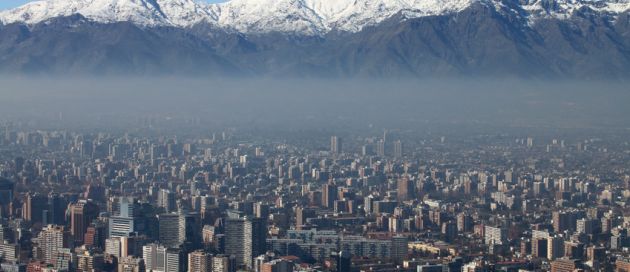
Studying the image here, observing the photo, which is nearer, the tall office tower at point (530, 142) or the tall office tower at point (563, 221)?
the tall office tower at point (563, 221)

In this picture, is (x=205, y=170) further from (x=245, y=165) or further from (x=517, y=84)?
(x=517, y=84)

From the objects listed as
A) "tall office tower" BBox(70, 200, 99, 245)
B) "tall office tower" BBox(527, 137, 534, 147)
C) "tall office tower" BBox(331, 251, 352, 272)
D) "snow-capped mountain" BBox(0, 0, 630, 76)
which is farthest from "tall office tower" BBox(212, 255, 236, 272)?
"snow-capped mountain" BBox(0, 0, 630, 76)

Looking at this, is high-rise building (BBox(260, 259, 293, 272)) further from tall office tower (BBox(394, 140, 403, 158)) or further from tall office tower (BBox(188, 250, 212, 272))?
tall office tower (BBox(394, 140, 403, 158))

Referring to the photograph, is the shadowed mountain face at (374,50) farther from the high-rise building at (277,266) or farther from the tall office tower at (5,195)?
the high-rise building at (277,266)

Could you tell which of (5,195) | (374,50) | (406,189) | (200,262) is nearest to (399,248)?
(200,262)

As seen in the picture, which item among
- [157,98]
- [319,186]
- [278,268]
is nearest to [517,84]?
[157,98]

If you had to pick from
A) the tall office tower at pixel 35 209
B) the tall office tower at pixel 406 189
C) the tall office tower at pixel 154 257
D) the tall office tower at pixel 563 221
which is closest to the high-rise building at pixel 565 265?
the tall office tower at pixel 563 221

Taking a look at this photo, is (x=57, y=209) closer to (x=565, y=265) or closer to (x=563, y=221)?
(x=563, y=221)
